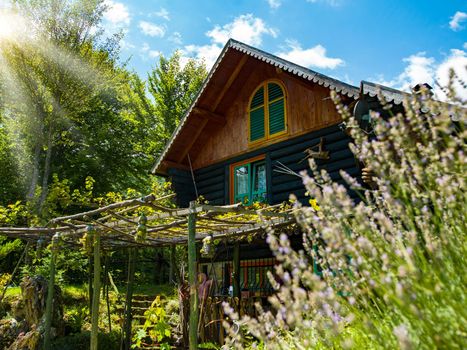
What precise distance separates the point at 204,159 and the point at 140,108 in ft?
42.6

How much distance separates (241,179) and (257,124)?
61.7 inches

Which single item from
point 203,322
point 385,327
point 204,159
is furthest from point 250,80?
point 385,327

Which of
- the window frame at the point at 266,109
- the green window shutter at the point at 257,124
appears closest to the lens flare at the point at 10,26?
the window frame at the point at 266,109

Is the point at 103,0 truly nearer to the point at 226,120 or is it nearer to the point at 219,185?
the point at 226,120

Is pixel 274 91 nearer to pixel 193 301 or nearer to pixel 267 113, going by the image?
pixel 267 113

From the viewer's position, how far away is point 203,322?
8.16 m

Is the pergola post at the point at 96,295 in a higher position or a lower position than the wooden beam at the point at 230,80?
lower

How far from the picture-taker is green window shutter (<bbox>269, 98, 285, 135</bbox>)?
10406 millimetres

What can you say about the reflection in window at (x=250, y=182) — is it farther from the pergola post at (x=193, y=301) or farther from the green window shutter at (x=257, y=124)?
the pergola post at (x=193, y=301)

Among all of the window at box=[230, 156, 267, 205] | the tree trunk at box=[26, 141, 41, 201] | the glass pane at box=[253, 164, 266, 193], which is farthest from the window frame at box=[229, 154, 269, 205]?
the tree trunk at box=[26, 141, 41, 201]

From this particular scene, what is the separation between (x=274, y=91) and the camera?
35.5 feet

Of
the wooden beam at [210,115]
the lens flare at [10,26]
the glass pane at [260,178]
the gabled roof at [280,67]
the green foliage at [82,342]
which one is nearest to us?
the gabled roof at [280,67]

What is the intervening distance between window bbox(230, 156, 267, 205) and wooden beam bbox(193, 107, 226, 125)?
1.42 m

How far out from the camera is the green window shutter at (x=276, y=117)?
34.1 ft
